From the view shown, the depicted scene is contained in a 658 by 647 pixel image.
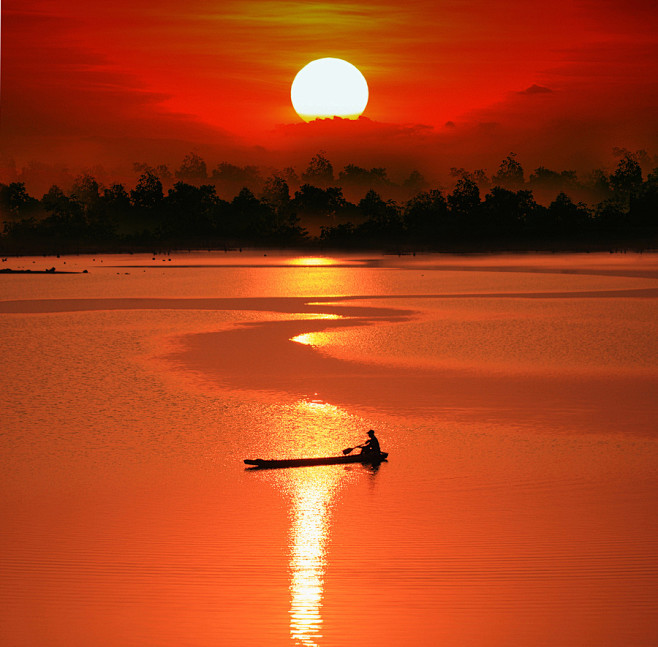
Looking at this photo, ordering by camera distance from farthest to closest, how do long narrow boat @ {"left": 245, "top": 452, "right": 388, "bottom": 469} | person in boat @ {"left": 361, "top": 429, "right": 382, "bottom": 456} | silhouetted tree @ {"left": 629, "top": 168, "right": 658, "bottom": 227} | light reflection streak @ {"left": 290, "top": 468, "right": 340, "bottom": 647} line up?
silhouetted tree @ {"left": 629, "top": 168, "right": 658, "bottom": 227} → person in boat @ {"left": 361, "top": 429, "right": 382, "bottom": 456} → long narrow boat @ {"left": 245, "top": 452, "right": 388, "bottom": 469} → light reflection streak @ {"left": 290, "top": 468, "right": 340, "bottom": 647}

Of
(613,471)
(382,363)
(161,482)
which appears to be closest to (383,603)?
(161,482)

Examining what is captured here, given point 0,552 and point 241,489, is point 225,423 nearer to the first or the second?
point 241,489

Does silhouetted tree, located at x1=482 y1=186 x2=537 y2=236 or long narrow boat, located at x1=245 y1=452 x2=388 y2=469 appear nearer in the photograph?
long narrow boat, located at x1=245 y1=452 x2=388 y2=469

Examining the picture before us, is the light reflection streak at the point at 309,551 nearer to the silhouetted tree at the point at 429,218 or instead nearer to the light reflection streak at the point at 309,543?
the light reflection streak at the point at 309,543

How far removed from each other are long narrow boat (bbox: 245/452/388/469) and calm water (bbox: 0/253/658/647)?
0.32 metres

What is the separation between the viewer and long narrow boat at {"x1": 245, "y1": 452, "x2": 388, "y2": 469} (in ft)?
53.1

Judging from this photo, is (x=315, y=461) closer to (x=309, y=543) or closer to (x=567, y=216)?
(x=309, y=543)

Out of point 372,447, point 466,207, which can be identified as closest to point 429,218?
point 466,207

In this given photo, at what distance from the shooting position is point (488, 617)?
32.0 ft

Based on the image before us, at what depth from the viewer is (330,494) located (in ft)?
47.8

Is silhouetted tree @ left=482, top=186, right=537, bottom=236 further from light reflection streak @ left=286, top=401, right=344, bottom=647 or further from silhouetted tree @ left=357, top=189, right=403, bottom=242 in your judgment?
light reflection streak @ left=286, top=401, right=344, bottom=647

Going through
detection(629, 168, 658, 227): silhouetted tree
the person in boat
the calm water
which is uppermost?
detection(629, 168, 658, 227): silhouetted tree

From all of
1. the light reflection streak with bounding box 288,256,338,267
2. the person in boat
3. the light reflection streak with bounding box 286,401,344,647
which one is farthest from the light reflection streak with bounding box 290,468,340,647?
the light reflection streak with bounding box 288,256,338,267

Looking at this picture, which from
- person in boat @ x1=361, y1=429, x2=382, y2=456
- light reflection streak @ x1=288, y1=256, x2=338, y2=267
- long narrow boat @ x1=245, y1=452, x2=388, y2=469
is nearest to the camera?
long narrow boat @ x1=245, y1=452, x2=388, y2=469
